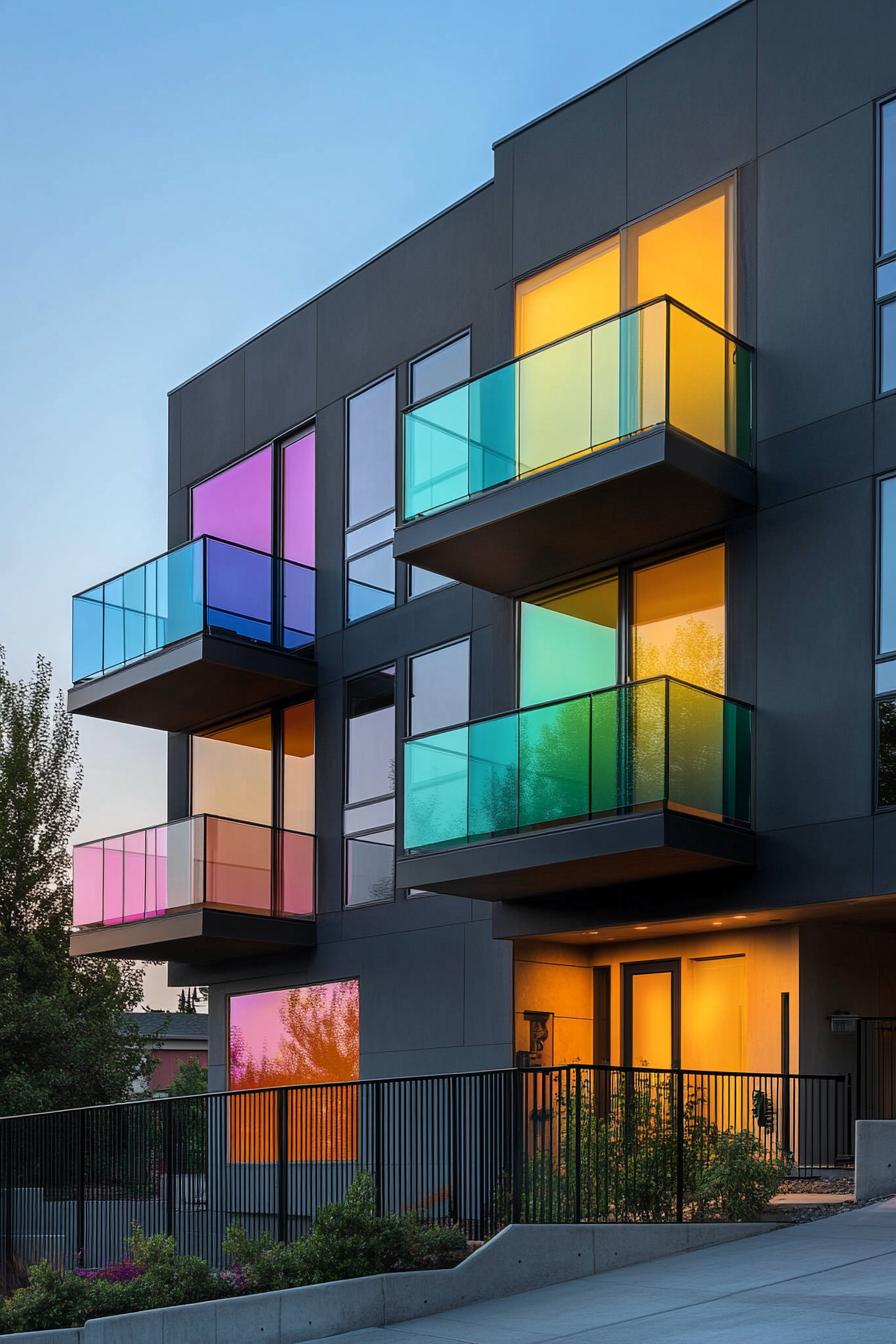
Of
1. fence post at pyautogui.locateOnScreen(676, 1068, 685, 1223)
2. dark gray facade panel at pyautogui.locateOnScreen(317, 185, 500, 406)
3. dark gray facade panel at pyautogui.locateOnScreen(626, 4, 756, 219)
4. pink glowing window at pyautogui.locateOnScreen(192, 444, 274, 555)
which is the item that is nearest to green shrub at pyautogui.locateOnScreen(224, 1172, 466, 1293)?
fence post at pyautogui.locateOnScreen(676, 1068, 685, 1223)

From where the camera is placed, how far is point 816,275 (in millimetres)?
17109

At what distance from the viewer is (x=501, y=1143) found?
45.2 ft

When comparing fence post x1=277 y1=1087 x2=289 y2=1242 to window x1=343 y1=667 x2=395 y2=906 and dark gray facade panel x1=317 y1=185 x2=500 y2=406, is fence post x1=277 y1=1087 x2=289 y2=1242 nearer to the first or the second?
window x1=343 y1=667 x2=395 y2=906

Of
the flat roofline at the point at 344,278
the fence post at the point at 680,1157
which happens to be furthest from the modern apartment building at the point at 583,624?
the fence post at the point at 680,1157

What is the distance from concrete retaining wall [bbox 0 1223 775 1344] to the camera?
1238 centimetres

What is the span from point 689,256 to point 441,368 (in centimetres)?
444

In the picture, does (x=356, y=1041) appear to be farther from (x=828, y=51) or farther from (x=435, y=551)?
(x=828, y=51)


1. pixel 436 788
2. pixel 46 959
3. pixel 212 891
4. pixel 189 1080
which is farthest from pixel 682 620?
pixel 189 1080

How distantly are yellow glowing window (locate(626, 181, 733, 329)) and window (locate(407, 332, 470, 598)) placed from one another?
3.17m

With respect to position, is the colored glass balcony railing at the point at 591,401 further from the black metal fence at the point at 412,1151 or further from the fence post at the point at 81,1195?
the fence post at the point at 81,1195

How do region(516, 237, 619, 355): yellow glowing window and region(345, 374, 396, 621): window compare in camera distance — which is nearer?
region(516, 237, 619, 355): yellow glowing window

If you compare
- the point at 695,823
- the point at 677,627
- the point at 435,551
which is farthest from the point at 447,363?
the point at 695,823

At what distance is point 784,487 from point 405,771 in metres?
5.30

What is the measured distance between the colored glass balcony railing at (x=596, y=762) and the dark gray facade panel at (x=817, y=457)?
7.49ft
